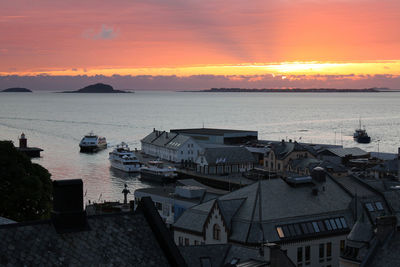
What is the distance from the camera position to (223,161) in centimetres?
11881

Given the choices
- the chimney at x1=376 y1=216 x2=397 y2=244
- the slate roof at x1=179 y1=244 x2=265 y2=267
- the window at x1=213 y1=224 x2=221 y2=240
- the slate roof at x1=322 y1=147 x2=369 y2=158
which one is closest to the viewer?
the chimney at x1=376 y1=216 x2=397 y2=244

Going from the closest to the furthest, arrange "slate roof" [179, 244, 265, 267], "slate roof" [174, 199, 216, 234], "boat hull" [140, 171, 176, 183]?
"slate roof" [179, 244, 265, 267] → "slate roof" [174, 199, 216, 234] → "boat hull" [140, 171, 176, 183]

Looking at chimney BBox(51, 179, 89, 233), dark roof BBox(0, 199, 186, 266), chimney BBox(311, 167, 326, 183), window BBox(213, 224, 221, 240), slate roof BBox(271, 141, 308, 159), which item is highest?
chimney BBox(51, 179, 89, 233)

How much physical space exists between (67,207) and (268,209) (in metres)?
28.9

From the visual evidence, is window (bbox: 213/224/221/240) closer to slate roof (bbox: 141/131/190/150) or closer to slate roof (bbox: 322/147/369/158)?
slate roof (bbox: 322/147/369/158)

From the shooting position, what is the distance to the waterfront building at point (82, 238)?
51.0 feet

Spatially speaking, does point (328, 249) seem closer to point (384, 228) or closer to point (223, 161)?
point (384, 228)

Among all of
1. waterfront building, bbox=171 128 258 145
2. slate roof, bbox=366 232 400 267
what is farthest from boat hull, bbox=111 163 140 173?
slate roof, bbox=366 232 400 267

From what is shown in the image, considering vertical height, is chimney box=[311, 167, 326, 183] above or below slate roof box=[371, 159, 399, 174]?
above

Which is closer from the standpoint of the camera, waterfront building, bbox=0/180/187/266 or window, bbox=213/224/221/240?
waterfront building, bbox=0/180/187/266

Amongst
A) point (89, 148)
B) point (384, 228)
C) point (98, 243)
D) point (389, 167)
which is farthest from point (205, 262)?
point (89, 148)

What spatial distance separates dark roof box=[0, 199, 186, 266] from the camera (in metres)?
15.5

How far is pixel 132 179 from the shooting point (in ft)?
384

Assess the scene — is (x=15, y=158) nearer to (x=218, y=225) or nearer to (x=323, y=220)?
(x=218, y=225)
